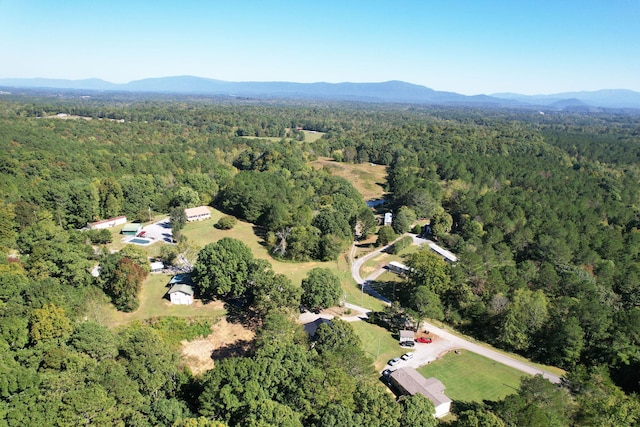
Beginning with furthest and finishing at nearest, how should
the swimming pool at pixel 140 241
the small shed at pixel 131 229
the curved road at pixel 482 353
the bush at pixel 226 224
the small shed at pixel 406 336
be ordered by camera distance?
the bush at pixel 226 224
the small shed at pixel 131 229
the swimming pool at pixel 140 241
the small shed at pixel 406 336
the curved road at pixel 482 353

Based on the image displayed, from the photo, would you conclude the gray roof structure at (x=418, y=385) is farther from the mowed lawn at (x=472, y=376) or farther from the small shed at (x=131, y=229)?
the small shed at (x=131, y=229)

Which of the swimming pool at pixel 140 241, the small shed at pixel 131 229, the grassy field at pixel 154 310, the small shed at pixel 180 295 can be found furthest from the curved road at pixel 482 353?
the small shed at pixel 131 229

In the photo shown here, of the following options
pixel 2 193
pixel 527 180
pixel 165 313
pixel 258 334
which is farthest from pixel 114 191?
pixel 527 180

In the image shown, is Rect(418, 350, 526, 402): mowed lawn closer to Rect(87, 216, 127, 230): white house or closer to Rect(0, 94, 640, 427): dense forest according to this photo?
Rect(0, 94, 640, 427): dense forest

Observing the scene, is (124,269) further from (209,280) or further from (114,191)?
(114,191)

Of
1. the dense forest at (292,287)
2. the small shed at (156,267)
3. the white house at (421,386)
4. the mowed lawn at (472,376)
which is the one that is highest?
the dense forest at (292,287)

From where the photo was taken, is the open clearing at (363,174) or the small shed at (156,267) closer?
the small shed at (156,267)

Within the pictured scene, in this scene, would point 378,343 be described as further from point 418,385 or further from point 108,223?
point 108,223

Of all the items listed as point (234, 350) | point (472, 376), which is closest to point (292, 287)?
point (234, 350)
